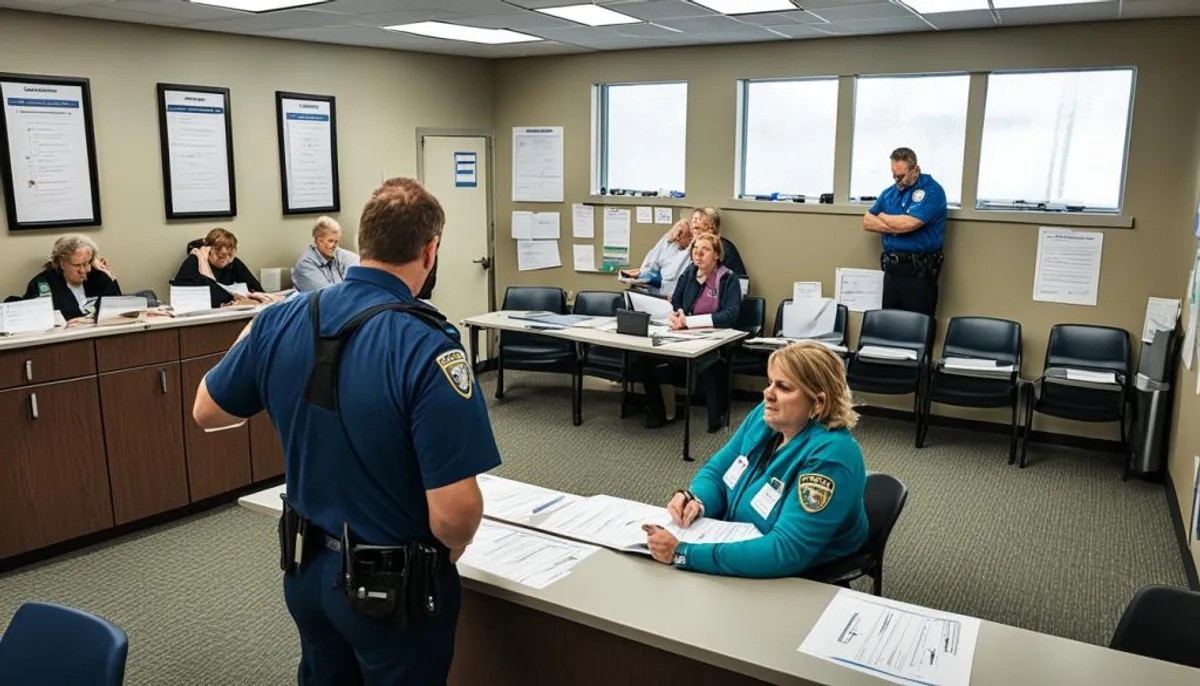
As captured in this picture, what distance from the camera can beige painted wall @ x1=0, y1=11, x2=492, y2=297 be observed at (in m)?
4.96

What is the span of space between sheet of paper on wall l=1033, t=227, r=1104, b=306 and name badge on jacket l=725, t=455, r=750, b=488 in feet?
13.4

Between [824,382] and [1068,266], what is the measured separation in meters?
4.16

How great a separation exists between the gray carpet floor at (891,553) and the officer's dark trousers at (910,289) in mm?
877

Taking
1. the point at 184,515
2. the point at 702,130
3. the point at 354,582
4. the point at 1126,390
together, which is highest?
the point at 702,130

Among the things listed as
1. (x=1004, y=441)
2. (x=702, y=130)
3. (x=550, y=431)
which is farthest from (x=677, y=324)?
(x=1004, y=441)

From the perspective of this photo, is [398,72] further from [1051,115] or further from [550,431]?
[1051,115]

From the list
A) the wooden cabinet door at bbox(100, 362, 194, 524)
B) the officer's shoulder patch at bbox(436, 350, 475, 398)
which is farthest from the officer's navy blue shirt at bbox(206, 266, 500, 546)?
the wooden cabinet door at bbox(100, 362, 194, 524)

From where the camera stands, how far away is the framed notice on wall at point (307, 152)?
6.18 metres

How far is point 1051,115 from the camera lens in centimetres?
581

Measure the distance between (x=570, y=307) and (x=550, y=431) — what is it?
1774mm

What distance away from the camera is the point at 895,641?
A: 73.4 inches

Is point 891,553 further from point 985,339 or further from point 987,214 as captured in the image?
point 987,214

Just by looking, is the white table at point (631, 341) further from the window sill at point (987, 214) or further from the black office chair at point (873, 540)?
the black office chair at point (873, 540)

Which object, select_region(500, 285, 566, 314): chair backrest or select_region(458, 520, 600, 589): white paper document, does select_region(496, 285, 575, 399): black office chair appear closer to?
select_region(500, 285, 566, 314): chair backrest
